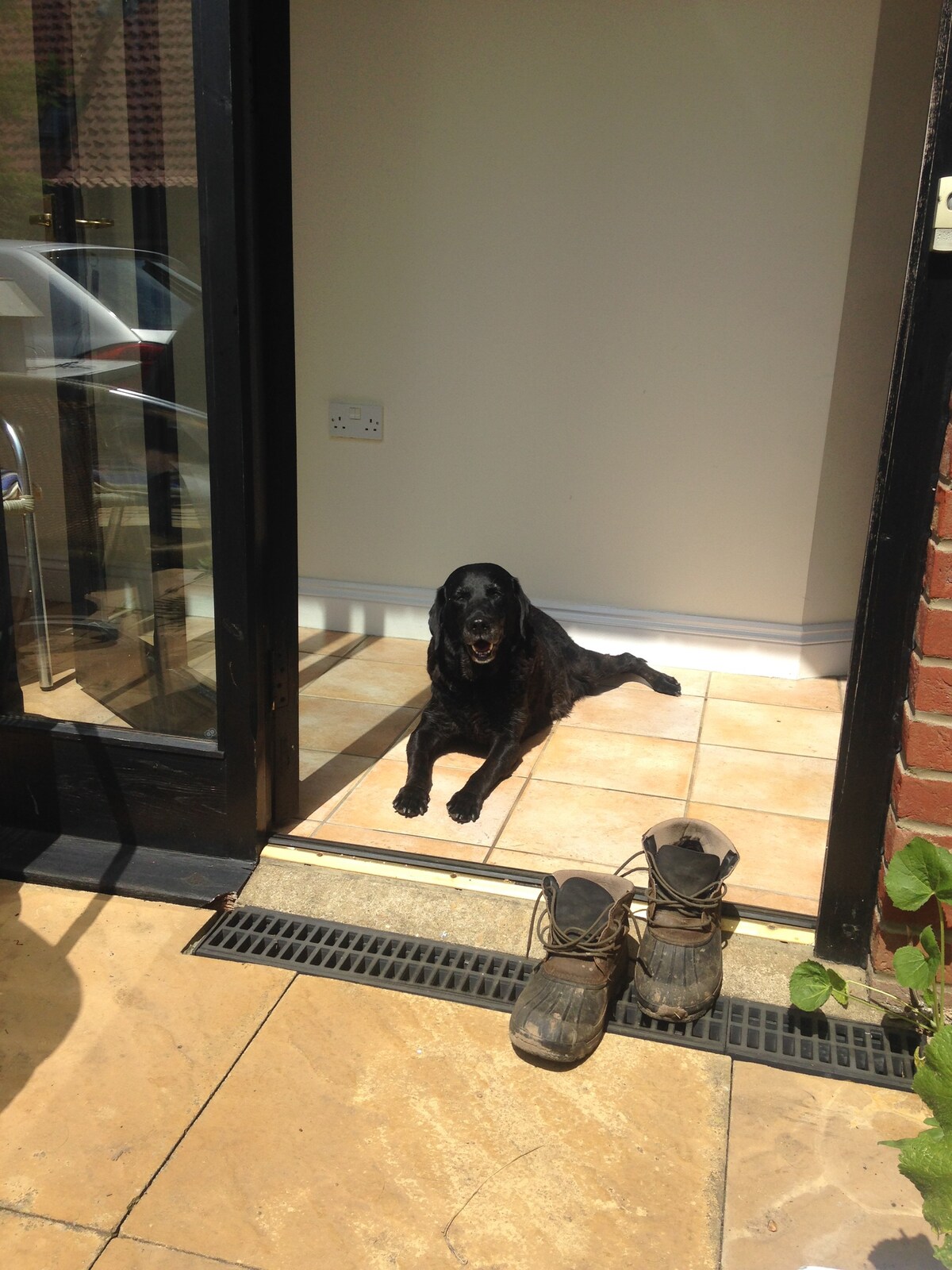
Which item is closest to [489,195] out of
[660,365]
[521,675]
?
[660,365]

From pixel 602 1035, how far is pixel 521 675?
1293 mm

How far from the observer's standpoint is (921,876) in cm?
167

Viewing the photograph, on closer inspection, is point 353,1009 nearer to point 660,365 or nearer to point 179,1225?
point 179,1225

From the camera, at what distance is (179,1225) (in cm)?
141

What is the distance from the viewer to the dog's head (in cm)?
281

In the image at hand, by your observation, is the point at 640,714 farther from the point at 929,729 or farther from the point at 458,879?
the point at 929,729

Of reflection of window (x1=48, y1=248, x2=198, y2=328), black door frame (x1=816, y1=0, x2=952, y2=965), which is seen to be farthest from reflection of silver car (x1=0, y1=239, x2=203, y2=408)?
black door frame (x1=816, y1=0, x2=952, y2=965)

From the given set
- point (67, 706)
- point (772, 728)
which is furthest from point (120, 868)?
point (772, 728)

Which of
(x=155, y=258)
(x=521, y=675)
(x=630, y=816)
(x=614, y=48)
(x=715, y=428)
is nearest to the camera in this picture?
(x=155, y=258)

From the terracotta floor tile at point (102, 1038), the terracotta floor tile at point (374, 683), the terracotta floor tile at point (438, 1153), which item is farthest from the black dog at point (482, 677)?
the terracotta floor tile at point (438, 1153)

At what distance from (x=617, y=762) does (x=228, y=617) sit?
4.18 ft

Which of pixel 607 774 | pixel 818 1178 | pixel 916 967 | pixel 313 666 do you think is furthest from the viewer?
pixel 313 666

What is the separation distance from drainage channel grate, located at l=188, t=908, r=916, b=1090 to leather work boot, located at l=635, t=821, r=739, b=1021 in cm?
5

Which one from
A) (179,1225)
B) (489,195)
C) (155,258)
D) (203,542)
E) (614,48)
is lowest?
(179,1225)
